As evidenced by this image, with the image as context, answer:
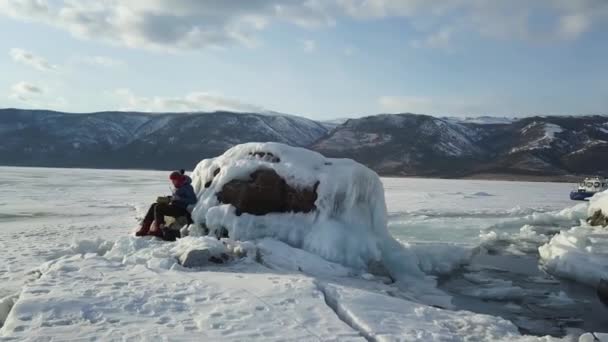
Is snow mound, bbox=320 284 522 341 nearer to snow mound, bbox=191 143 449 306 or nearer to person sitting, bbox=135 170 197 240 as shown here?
snow mound, bbox=191 143 449 306

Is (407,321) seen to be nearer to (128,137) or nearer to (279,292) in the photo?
(279,292)

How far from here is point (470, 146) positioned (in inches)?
6363

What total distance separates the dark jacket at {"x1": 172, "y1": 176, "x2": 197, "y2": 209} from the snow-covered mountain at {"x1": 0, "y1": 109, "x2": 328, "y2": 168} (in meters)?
120

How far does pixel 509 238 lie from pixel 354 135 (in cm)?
15247

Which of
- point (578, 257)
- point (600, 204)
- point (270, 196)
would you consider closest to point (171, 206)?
point (270, 196)

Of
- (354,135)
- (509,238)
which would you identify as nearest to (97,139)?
(354,135)

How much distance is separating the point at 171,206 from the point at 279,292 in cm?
548

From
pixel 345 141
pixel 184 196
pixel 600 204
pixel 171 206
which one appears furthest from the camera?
pixel 345 141

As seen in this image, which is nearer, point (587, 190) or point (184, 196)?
point (184, 196)

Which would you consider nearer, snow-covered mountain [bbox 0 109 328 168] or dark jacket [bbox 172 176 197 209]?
dark jacket [bbox 172 176 197 209]

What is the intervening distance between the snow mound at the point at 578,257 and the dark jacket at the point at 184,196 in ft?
30.0

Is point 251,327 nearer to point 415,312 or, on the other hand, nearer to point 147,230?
point 415,312

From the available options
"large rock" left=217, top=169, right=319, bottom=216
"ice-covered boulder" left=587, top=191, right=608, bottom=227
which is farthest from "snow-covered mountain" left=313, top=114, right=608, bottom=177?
"large rock" left=217, top=169, right=319, bottom=216

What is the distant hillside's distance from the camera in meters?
124
